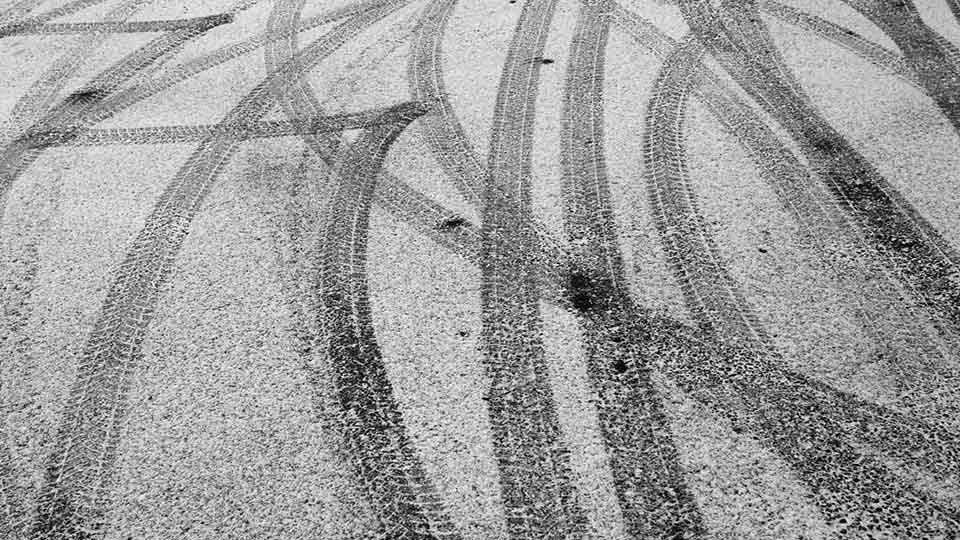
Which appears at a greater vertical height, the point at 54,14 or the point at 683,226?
the point at 54,14

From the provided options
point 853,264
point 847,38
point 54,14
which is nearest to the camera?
point 853,264

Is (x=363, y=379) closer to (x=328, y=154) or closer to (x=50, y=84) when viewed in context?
(x=328, y=154)

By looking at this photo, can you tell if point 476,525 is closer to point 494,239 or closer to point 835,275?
point 494,239

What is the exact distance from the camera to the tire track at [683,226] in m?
4.17

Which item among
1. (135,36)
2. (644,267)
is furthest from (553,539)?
(135,36)

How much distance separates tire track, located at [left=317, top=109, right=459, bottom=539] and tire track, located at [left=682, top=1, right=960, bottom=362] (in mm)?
2730

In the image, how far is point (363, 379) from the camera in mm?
4035

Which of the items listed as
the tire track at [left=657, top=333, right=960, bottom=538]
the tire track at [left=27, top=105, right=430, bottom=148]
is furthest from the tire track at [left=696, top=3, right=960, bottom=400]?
the tire track at [left=27, top=105, right=430, bottom=148]

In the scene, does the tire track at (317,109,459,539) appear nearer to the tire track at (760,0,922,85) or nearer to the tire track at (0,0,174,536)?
the tire track at (0,0,174,536)

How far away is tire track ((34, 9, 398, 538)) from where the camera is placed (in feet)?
11.8

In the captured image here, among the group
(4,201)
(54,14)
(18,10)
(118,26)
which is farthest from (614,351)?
(18,10)

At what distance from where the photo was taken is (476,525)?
3.37 m

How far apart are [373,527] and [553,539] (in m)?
0.75

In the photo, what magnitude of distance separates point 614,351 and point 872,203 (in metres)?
2.01
